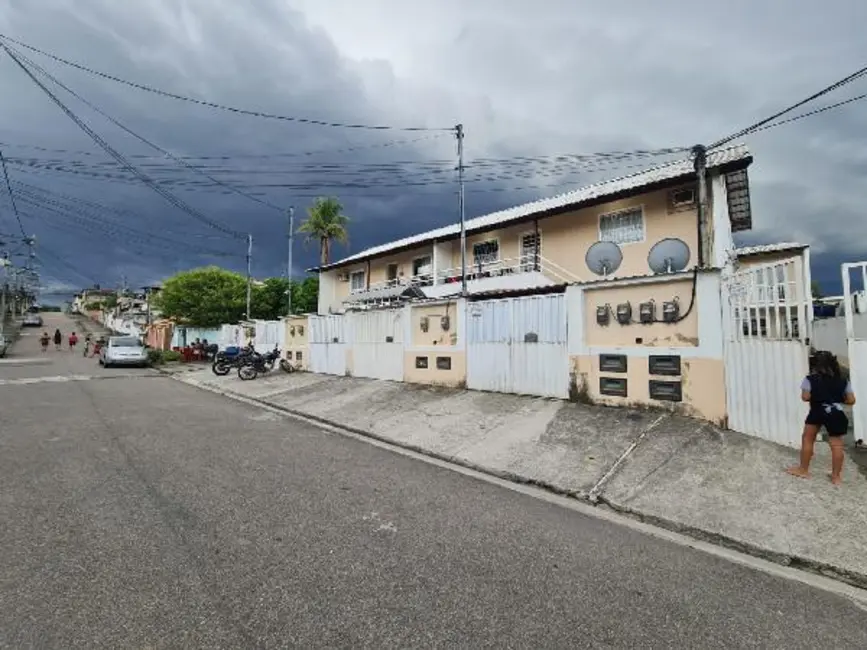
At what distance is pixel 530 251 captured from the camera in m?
20.5

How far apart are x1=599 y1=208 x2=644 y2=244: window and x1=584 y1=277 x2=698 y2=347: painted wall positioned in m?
9.19

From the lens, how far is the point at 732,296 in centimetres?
746

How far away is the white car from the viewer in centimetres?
2347

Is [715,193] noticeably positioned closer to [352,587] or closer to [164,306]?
[352,587]

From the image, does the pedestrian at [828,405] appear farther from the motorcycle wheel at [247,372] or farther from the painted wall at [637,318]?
the motorcycle wheel at [247,372]

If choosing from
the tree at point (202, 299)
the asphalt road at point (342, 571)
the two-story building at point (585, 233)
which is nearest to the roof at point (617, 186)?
the two-story building at point (585, 233)

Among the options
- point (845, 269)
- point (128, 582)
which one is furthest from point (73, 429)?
point (845, 269)

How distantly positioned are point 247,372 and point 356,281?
1434cm

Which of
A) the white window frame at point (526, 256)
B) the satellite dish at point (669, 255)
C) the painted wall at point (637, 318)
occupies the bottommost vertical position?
the painted wall at point (637, 318)

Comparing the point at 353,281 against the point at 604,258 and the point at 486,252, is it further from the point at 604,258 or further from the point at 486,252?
the point at 604,258

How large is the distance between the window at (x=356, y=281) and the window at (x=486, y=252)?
32.3ft

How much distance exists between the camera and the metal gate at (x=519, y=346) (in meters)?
9.70

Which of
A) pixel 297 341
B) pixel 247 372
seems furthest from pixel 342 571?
pixel 297 341

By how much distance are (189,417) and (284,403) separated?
293 cm
